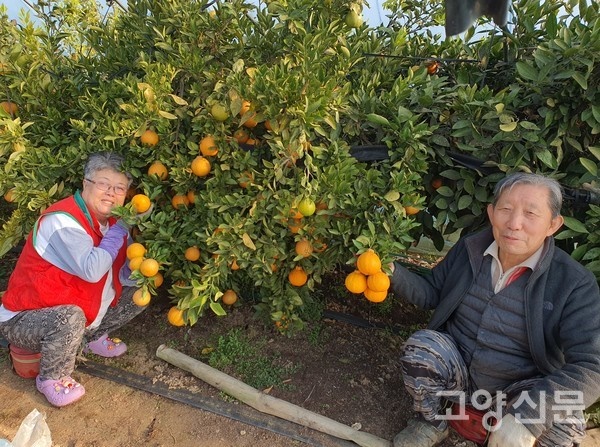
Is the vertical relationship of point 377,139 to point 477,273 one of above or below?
above

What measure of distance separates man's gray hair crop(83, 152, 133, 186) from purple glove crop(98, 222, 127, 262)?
268 millimetres

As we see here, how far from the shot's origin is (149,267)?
86.4 inches

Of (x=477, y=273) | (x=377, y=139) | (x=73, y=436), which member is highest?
(x=377, y=139)

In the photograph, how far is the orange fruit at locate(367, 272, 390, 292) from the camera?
1977mm

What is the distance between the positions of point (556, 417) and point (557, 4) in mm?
1770

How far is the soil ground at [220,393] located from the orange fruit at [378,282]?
0.70 m

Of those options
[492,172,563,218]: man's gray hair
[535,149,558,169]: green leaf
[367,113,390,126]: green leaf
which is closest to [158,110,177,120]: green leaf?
[367,113,390,126]: green leaf

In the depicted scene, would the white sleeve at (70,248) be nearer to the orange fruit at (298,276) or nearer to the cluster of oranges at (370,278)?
the orange fruit at (298,276)

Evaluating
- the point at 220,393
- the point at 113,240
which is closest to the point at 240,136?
the point at 113,240

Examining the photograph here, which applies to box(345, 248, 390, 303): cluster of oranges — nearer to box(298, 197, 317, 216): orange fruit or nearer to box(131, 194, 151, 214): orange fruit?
box(298, 197, 317, 216): orange fruit

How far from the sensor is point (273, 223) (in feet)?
7.17

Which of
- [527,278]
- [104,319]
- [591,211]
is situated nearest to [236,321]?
[104,319]

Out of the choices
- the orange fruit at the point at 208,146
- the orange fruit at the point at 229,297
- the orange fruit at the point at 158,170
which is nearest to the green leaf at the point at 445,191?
the orange fruit at the point at 208,146

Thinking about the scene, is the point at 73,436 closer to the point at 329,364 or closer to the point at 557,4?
the point at 329,364
